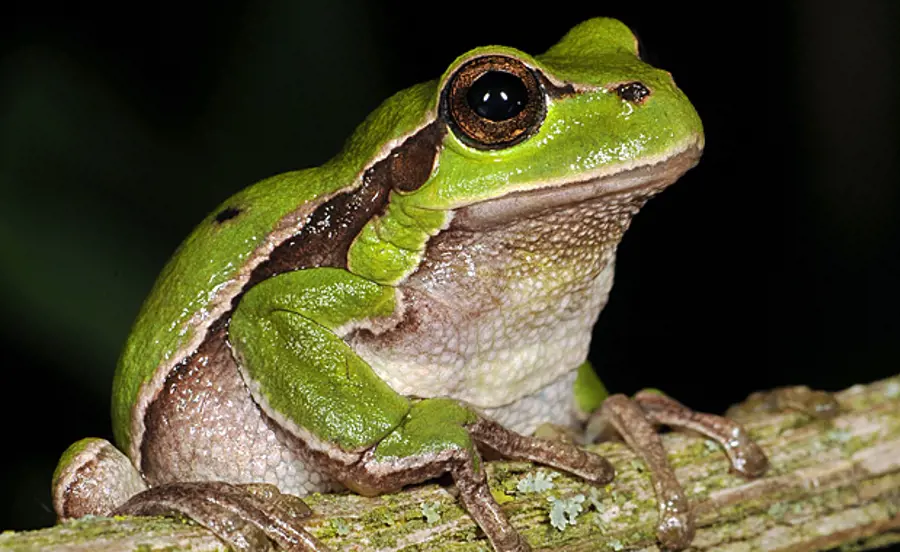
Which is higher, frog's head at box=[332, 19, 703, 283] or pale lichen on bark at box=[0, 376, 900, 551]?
frog's head at box=[332, 19, 703, 283]

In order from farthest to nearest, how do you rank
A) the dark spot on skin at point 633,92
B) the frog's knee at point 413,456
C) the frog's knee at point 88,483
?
the frog's knee at point 88,483 → the dark spot on skin at point 633,92 → the frog's knee at point 413,456

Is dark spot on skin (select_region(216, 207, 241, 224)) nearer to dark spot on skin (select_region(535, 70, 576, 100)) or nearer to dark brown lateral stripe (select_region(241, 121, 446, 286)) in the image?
dark brown lateral stripe (select_region(241, 121, 446, 286))

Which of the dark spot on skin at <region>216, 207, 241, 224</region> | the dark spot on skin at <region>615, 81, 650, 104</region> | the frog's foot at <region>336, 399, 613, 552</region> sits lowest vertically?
the frog's foot at <region>336, 399, 613, 552</region>

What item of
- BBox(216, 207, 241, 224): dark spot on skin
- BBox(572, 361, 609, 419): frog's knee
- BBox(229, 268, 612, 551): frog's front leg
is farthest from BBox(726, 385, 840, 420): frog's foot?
BBox(216, 207, 241, 224): dark spot on skin

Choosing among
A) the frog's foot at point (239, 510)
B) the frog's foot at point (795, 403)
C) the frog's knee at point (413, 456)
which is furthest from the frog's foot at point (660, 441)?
the frog's foot at point (239, 510)

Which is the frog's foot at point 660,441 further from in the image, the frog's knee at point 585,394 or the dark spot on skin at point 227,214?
the dark spot on skin at point 227,214

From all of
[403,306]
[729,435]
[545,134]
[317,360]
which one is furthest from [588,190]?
[729,435]
